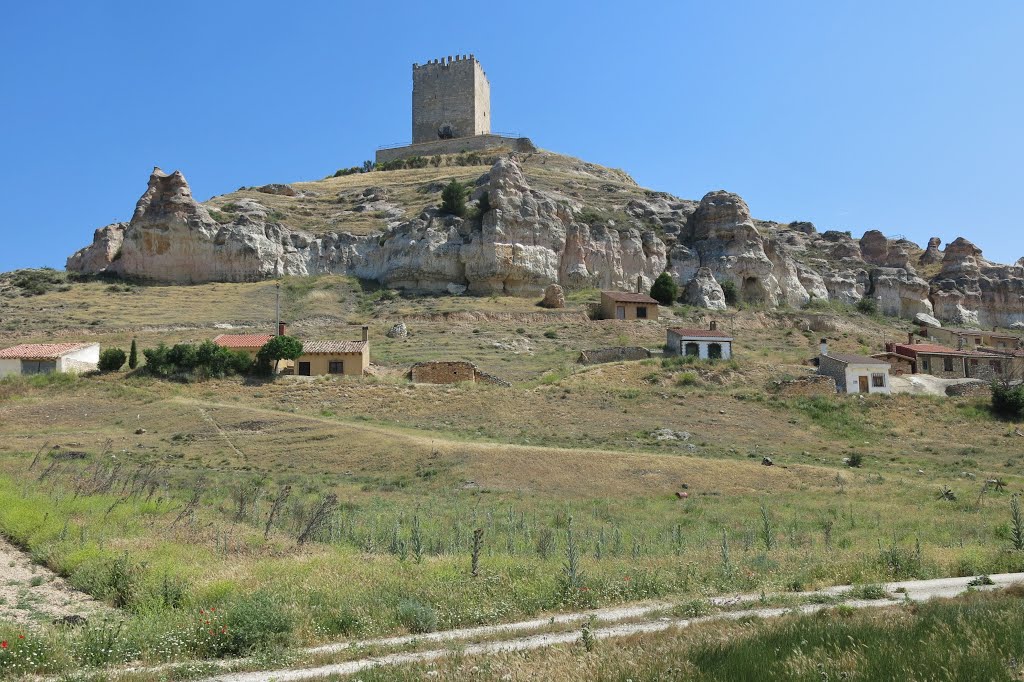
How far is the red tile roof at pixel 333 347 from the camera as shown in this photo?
3569 centimetres

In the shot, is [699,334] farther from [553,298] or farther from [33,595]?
[33,595]

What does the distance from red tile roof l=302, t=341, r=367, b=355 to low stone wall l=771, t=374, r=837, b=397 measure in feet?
61.2

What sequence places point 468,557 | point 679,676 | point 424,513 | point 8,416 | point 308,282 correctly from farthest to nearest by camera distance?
point 308,282, point 8,416, point 424,513, point 468,557, point 679,676

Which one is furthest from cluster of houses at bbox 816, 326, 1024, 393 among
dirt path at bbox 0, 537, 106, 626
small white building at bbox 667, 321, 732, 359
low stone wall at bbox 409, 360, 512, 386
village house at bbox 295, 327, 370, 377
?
dirt path at bbox 0, 537, 106, 626

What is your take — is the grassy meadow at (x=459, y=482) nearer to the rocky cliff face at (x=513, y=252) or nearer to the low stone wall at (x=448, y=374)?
the low stone wall at (x=448, y=374)

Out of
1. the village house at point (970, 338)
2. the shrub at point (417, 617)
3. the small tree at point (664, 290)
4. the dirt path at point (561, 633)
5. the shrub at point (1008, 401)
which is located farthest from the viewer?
the small tree at point (664, 290)

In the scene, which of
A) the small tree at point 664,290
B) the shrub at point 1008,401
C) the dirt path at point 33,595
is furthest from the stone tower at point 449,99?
the dirt path at point 33,595

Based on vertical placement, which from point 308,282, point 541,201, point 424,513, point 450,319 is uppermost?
point 541,201

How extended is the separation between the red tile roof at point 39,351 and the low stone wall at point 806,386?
3120 centimetres

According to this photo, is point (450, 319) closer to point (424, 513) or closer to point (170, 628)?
point (424, 513)

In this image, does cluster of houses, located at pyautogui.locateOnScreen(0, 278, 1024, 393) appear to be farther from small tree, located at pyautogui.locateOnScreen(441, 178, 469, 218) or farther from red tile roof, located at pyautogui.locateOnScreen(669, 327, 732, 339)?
small tree, located at pyautogui.locateOnScreen(441, 178, 469, 218)

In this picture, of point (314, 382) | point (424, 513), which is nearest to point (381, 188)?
point (314, 382)

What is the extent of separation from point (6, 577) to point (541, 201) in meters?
51.3

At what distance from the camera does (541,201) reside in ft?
192
